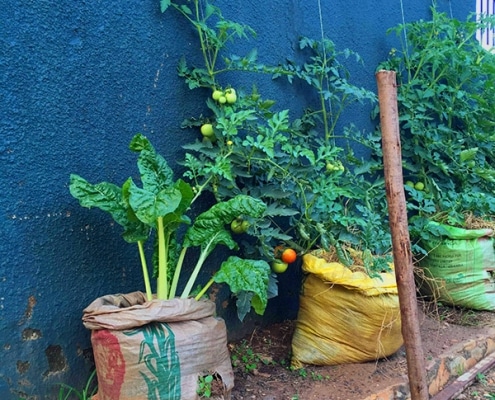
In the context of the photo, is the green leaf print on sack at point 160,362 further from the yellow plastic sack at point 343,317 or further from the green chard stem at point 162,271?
the yellow plastic sack at point 343,317

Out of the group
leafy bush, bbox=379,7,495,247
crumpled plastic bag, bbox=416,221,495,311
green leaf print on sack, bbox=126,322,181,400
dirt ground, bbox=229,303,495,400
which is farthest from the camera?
leafy bush, bbox=379,7,495,247

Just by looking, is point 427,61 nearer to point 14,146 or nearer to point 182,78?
point 182,78

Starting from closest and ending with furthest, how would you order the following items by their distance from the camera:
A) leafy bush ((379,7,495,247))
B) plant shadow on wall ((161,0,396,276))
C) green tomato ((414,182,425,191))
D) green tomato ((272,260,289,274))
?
plant shadow on wall ((161,0,396,276)) < green tomato ((272,260,289,274)) < leafy bush ((379,7,495,247)) < green tomato ((414,182,425,191))

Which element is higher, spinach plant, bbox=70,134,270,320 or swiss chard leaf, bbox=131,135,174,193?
swiss chard leaf, bbox=131,135,174,193

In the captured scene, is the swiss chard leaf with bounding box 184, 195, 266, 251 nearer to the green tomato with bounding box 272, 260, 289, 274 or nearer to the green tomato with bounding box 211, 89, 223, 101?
the green tomato with bounding box 272, 260, 289, 274

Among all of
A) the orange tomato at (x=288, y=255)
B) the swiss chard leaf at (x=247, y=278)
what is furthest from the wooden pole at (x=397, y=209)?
the orange tomato at (x=288, y=255)

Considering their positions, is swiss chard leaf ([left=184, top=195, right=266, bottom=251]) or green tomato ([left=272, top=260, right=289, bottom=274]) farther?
green tomato ([left=272, top=260, right=289, bottom=274])

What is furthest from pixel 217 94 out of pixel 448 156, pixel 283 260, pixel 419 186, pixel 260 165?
pixel 448 156

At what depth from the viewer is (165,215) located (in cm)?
187

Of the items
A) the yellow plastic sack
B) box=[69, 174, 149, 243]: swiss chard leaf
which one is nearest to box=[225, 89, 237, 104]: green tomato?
box=[69, 174, 149, 243]: swiss chard leaf

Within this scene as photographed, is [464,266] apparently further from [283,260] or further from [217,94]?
[217,94]

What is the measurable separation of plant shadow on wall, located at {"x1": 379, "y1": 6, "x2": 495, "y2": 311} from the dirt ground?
1.38 feet

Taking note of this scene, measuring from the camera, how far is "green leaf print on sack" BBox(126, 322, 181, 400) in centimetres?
173

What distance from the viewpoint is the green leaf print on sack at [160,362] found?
1728mm
